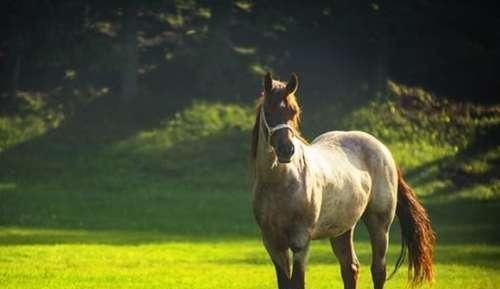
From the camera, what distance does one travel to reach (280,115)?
10844 millimetres

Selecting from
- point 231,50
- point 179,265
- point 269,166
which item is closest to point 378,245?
point 269,166

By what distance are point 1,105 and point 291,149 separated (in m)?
36.5

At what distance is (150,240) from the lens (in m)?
26.0

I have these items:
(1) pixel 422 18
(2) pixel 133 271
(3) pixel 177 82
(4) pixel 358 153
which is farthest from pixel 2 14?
(4) pixel 358 153

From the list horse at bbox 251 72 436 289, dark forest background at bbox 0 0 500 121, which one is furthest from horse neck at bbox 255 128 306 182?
dark forest background at bbox 0 0 500 121

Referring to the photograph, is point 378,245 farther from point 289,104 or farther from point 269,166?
point 289,104

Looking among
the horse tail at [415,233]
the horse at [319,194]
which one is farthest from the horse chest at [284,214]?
the horse tail at [415,233]

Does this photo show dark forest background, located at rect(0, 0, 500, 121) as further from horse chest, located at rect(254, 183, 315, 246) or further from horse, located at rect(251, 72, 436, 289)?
horse chest, located at rect(254, 183, 315, 246)

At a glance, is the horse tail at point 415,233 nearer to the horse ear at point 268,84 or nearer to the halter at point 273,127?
the halter at point 273,127

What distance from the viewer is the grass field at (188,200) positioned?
65.3ft

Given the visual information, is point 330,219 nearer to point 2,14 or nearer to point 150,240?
point 150,240

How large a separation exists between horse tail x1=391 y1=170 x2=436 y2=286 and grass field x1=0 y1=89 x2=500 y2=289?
127 inches

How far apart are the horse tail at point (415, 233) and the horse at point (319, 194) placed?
1 centimetres

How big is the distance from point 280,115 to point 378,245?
134 inches
